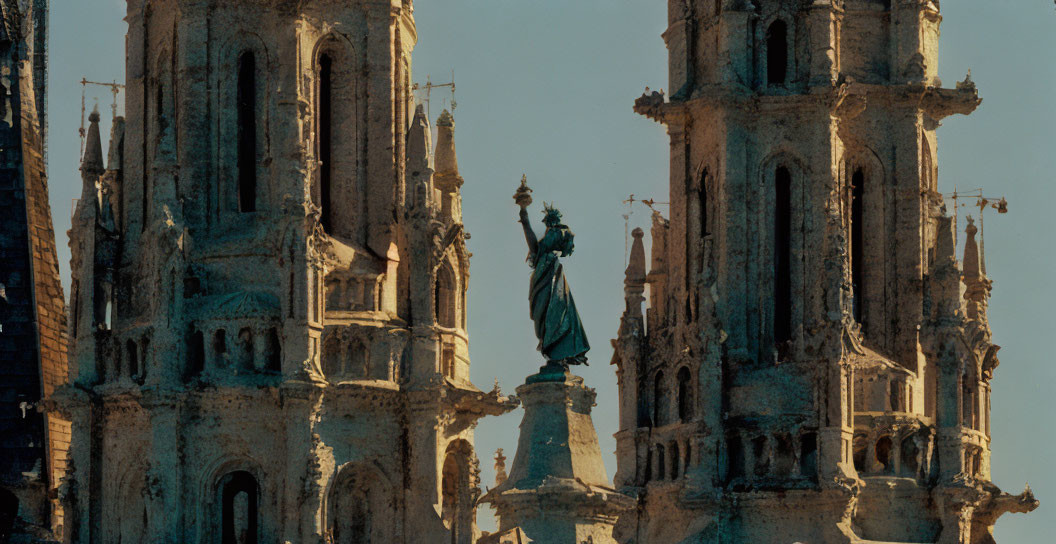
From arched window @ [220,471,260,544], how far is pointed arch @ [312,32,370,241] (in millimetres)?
7049

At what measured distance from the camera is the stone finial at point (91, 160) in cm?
7538

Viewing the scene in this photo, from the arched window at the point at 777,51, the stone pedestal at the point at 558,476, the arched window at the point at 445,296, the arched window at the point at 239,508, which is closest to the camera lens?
the stone pedestal at the point at 558,476

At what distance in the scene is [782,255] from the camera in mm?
Answer: 78562

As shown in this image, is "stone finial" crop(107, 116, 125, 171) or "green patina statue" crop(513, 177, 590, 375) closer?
"green patina statue" crop(513, 177, 590, 375)

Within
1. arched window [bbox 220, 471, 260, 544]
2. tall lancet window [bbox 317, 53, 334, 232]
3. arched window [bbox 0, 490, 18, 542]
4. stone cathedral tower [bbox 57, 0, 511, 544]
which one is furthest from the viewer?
arched window [bbox 0, 490, 18, 542]

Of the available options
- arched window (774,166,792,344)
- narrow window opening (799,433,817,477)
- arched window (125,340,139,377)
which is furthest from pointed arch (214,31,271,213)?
narrow window opening (799,433,817,477)

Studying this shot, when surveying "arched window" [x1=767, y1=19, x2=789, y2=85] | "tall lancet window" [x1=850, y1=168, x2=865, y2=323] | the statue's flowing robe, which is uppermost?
A: "arched window" [x1=767, y1=19, x2=789, y2=85]

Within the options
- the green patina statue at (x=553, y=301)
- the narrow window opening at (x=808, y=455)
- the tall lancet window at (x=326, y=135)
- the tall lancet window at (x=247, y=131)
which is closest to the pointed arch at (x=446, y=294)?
the tall lancet window at (x=326, y=135)

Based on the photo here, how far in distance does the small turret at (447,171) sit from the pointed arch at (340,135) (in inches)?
98.2

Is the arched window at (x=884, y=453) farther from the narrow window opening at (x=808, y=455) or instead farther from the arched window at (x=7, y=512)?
the arched window at (x=7, y=512)

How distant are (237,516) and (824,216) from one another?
59.0 feet

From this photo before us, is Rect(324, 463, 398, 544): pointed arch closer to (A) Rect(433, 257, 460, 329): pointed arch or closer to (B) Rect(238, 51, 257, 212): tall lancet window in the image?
(A) Rect(433, 257, 460, 329): pointed arch

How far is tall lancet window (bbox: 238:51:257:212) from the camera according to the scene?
74.8 m

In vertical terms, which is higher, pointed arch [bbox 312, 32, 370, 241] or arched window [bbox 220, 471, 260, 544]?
pointed arch [bbox 312, 32, 370, 241]
